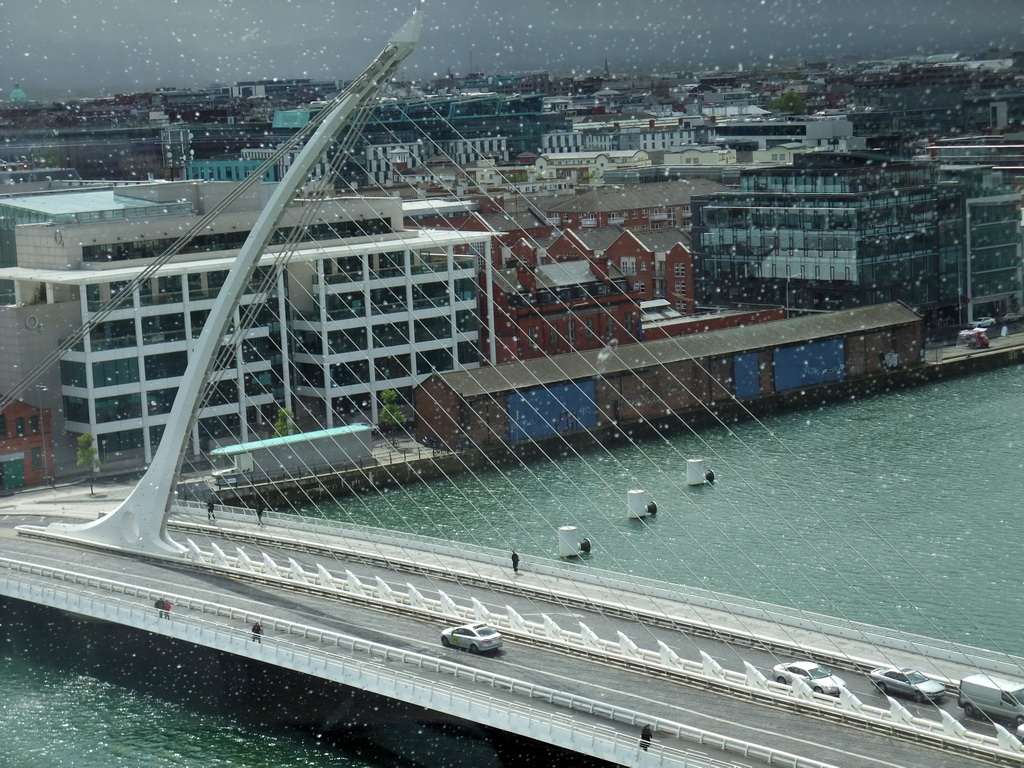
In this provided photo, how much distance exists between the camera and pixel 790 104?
3541 centimetres

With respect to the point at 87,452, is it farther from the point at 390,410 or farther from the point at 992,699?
the point at 992,699

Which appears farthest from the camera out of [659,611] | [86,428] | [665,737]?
[86,428]

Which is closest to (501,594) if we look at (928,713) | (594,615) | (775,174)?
(594,615)

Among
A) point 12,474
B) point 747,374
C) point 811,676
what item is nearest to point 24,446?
point 12,474

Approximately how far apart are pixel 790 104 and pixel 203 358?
26451 millimetres

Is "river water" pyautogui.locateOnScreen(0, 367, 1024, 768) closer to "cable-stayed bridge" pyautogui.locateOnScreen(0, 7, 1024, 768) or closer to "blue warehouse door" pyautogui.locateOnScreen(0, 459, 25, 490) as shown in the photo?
"cable-stayed bridge" pyautogui.locateOnScreen(0, 7, 1024, 768)

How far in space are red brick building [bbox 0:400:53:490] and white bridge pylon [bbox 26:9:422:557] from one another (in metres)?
2.74

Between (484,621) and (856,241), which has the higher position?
(856,241)

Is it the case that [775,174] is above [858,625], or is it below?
above

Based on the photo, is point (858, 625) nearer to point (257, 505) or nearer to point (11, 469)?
point (257, 505)

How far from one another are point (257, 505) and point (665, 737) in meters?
7.28

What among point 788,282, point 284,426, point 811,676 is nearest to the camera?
point 811,676

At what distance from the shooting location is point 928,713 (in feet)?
24.2

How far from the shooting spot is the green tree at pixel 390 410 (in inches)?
635
